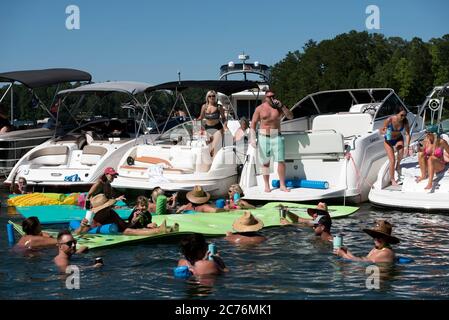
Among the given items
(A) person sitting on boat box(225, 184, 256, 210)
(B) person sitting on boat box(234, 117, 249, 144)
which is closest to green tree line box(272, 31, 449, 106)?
(B) person sitting on boat box(234, 117, 249, 144)

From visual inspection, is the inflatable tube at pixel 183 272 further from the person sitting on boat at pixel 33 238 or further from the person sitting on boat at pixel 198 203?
the person sitting on boat at pixel 198 203

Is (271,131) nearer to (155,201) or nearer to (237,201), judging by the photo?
(237,201)

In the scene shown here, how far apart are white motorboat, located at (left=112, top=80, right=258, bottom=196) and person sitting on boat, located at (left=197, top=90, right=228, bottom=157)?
12 cm

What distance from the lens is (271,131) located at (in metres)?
12.8

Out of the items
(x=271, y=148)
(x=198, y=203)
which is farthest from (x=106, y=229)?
(x=271, y=148)

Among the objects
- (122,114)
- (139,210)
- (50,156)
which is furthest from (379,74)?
(139,210)

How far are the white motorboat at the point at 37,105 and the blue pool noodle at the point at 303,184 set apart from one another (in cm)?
696

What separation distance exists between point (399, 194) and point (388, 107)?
391 centimetres

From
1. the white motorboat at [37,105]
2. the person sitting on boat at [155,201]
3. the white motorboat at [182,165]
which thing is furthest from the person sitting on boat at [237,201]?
the white motorboat at [37,105]

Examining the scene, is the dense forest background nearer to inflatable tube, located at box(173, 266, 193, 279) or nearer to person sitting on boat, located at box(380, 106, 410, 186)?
person sitting on boat, located at box(380, 106, 410, 186)

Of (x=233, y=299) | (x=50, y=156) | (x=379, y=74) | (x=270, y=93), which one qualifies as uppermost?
(x=379, y=74)

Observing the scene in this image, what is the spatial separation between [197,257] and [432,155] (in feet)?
19.3

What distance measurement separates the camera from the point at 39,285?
7.56 m

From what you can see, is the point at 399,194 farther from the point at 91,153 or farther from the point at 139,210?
the point at 91,153
